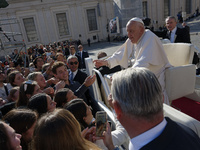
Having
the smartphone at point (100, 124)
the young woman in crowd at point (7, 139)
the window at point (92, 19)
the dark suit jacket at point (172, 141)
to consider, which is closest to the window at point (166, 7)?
the window at point (92, 19)

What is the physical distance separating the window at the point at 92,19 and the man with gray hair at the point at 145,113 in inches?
1091

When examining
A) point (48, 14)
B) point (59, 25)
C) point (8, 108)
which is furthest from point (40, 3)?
point (8, 108)

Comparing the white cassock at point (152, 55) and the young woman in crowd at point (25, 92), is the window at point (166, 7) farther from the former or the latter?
the young woman in crowd at point (25, 92)

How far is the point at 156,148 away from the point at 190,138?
0.75 ft

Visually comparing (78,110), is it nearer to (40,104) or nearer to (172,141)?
(40,104)

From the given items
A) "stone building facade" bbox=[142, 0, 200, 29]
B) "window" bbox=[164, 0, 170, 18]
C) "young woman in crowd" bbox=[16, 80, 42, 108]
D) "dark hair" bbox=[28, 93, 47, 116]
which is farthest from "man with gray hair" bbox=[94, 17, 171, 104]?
"window" bbox=[164, 0, 170, 18]

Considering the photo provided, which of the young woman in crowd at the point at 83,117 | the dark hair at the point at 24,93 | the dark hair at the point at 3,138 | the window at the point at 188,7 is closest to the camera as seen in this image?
the dark hair at the point at 3,138

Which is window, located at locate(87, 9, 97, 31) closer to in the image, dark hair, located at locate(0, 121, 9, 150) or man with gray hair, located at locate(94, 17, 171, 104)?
man with gray hair, located at locate(94, 17, 171, 104)

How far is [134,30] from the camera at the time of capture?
99.4 inches

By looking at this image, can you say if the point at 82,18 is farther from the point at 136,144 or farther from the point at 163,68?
the point at 136,144

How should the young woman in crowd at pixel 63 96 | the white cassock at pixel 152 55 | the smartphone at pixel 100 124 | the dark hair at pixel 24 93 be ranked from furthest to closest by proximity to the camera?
the white cassock at pixel 152 55 → the dark hair at pixel 24 93 → the young woman in crowd at pixel 63 96 → the smartphone at pixel 100 124

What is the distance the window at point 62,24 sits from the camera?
2558 cm

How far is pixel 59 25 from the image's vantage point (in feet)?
84.9

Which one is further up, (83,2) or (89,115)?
(83,2)
